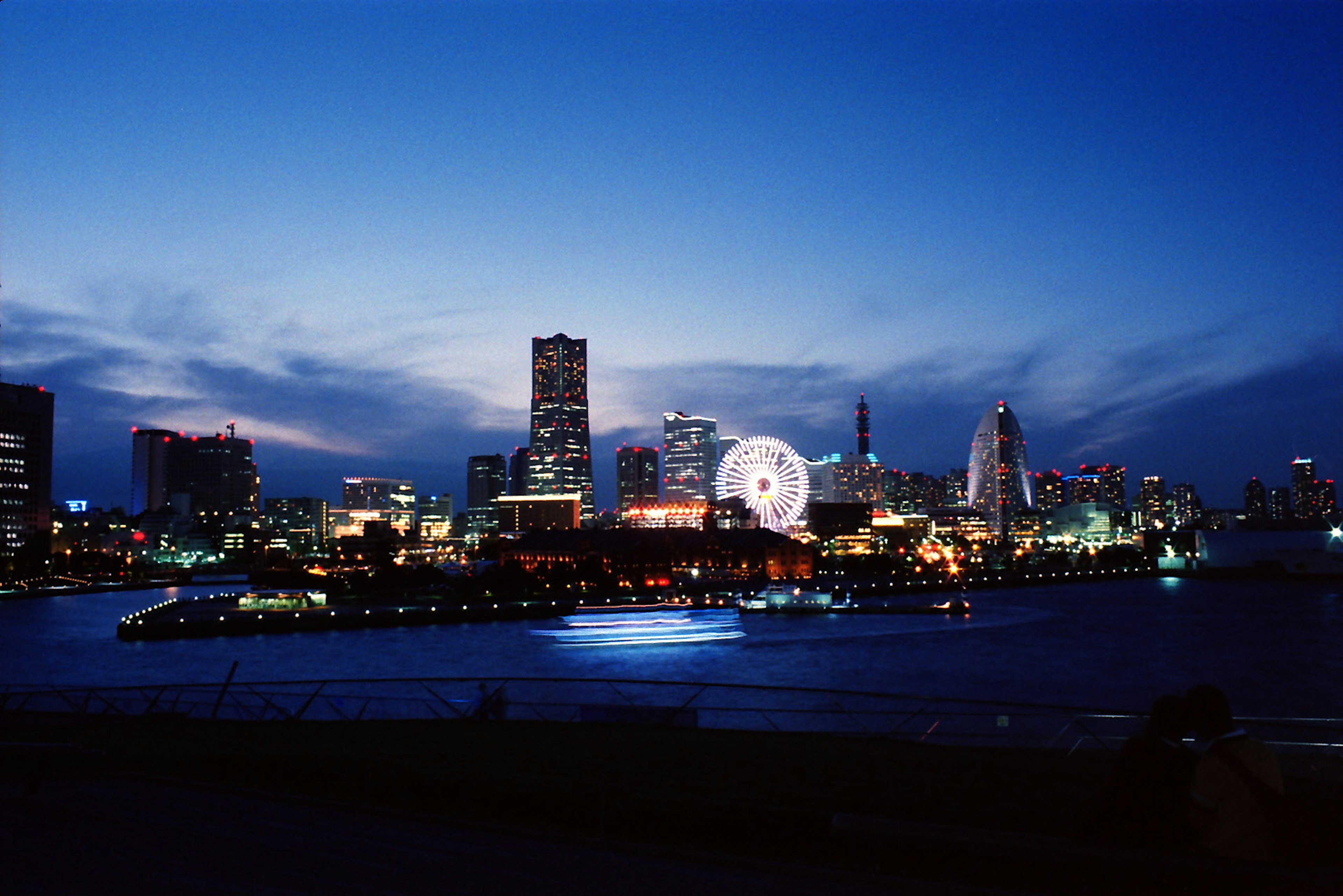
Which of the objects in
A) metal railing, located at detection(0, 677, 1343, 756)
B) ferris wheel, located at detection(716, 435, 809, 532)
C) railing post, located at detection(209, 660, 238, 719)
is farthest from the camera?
ferris wheel, located at detection(716, 435, 809, 532)

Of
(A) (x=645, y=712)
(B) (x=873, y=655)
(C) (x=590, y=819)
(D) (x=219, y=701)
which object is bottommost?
(B) (x=873, y=655)

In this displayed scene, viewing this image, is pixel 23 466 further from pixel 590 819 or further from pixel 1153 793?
pixel 1153 793

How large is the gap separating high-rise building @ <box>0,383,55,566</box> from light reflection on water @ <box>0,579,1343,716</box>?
3109 inches

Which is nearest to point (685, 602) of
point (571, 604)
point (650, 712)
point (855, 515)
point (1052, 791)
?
point (571, 604)

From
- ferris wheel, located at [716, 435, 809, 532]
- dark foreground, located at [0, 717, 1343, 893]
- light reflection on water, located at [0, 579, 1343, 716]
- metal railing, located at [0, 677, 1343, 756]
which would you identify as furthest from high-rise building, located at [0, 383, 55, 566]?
dark foreground, located at [0, 717, 1343, 893]

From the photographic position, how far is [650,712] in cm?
1444

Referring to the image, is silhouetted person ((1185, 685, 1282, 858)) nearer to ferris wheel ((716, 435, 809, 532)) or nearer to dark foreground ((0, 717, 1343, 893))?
dark foreground ((0, 717, 1343, 893))

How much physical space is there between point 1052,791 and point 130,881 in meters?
7.69

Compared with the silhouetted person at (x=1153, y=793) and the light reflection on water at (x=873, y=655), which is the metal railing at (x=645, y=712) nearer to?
the silhouetted person at (x=1153, y=793)

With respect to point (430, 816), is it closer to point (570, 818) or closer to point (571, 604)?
point (570, 818)

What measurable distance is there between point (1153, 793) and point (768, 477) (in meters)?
101

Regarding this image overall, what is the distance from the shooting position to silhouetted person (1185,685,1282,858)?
17.0 feet

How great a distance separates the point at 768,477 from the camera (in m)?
107

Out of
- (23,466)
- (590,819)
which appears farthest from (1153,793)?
(23,466)
